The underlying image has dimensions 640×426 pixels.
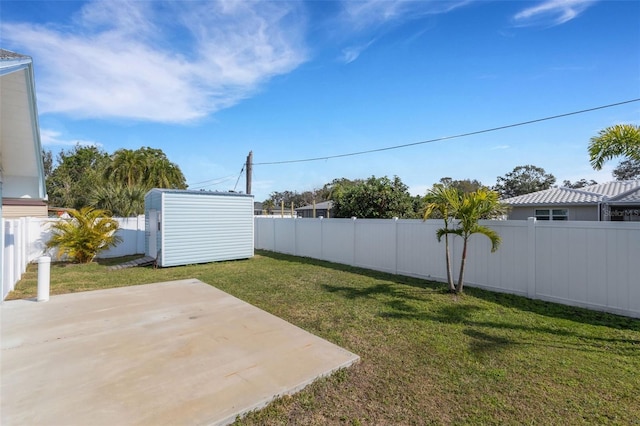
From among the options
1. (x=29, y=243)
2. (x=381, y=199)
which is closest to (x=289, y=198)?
(x=381, y=199)

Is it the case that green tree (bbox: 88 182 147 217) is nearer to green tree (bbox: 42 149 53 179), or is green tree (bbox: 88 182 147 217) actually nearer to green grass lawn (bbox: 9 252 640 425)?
green grass lawn (bbox: 9 252 640 425)

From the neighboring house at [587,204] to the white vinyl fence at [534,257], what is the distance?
884cm

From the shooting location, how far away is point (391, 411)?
2.63 m

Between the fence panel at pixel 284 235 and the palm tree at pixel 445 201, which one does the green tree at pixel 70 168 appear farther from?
the palm tree at pixel 445 201

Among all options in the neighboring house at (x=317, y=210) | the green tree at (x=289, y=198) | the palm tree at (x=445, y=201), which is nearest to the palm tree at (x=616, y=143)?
the palm tree at (x=445, y=201)

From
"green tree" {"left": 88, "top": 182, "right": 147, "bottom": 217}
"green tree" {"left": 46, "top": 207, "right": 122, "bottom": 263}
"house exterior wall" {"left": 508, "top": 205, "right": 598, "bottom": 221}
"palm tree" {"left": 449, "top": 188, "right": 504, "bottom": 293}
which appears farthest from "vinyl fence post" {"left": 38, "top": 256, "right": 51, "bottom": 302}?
"house exterior wall" {"left": 508, "top": 205, "right": 598, "bottom": 221}

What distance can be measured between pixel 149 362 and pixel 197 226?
786 cm

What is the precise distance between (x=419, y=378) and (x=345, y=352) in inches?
36.2

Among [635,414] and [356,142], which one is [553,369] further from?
[356,142]

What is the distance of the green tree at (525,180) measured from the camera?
41.4 m

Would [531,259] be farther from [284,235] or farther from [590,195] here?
[590,195]

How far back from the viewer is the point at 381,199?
13.7 metres

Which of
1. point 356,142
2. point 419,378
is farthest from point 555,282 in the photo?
point 356,142

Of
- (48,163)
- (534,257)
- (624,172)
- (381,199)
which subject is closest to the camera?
(534,257)
